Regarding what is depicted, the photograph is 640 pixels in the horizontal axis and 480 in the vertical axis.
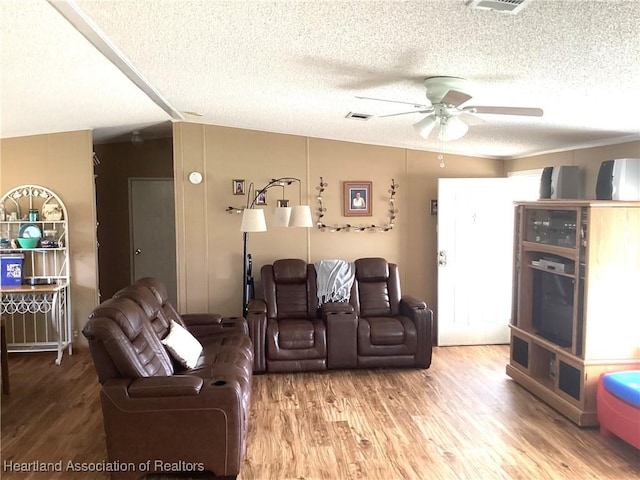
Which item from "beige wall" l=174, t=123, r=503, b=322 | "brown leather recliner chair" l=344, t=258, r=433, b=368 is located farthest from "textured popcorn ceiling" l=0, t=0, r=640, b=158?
"brown leather recliner chair" l=344, t=258, r=433, b=368

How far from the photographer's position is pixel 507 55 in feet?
7.61

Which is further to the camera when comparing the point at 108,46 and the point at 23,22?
the point at 108,46

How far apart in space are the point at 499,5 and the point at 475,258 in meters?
4.11

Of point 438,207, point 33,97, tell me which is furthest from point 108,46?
point 438,207

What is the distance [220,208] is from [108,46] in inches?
110

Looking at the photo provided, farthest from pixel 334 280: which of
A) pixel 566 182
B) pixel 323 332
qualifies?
pixel 566 182

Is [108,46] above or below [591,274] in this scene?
above

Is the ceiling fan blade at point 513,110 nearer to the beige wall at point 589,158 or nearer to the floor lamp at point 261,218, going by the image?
the beige wall at point 589,158

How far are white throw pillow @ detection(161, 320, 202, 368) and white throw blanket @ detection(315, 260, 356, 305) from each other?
168cm

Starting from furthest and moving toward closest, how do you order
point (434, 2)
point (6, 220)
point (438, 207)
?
point (438, 207), point (6, 220), point (434, 2)

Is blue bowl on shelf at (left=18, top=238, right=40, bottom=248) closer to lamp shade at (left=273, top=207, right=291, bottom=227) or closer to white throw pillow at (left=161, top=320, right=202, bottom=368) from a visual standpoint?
white throw pillow at (left=161, top=320, right=202, bottom=368)

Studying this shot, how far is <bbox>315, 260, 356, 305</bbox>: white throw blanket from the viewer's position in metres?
5.10

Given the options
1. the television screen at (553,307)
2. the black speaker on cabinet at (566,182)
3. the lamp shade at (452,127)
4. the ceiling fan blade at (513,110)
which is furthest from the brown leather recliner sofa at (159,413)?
the black speaker on cabinet at (566,182)

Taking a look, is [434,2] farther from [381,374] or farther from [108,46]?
[381,374]
